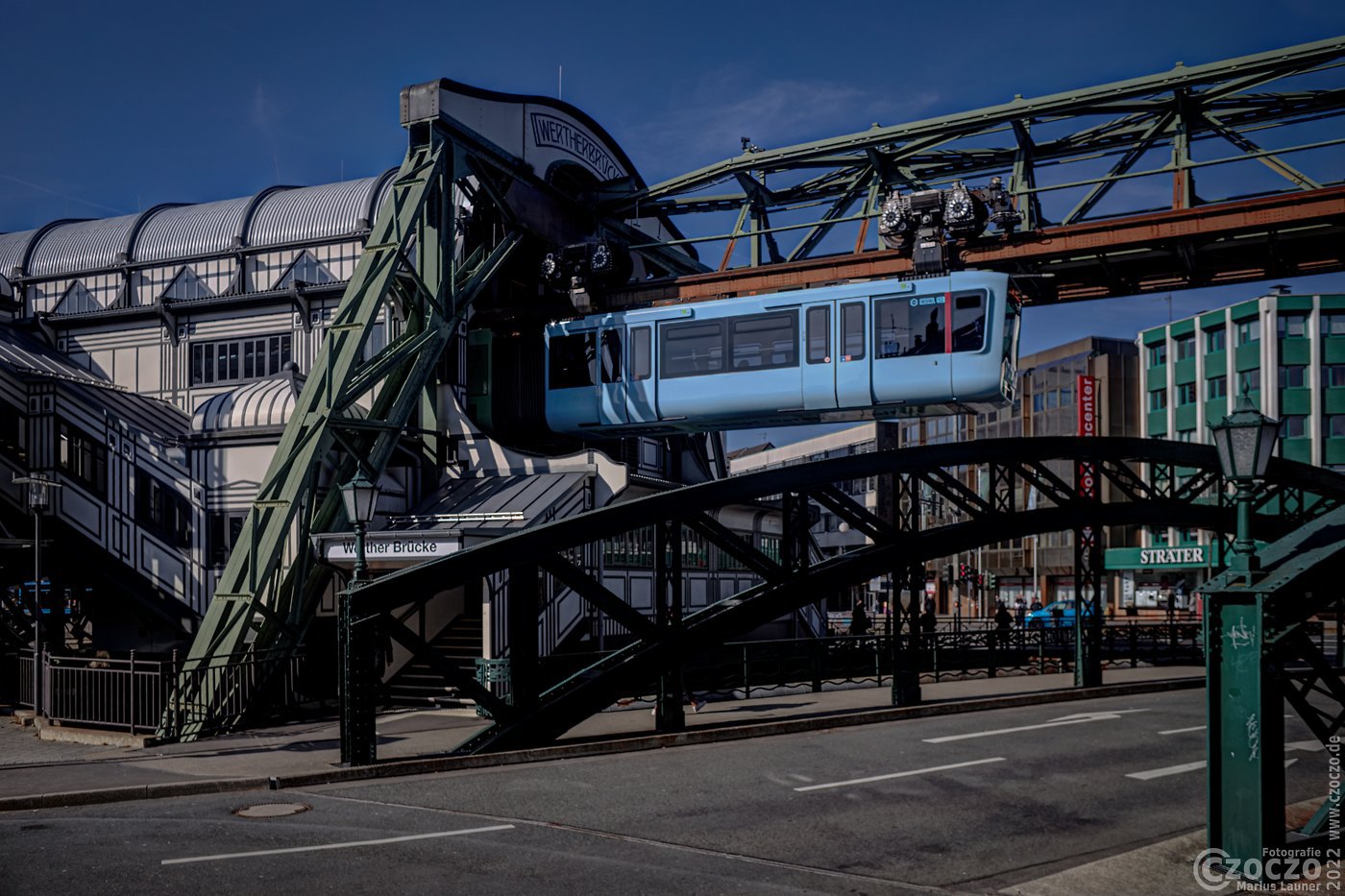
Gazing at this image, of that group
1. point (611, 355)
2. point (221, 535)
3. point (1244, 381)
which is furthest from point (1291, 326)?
point (221, 535)

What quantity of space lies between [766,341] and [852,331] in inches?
75.8

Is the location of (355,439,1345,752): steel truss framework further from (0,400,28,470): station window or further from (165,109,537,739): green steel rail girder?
(0,400,28,470): station window

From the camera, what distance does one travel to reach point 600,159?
111 ft

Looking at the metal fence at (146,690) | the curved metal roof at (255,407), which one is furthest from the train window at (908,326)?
the metal fence at (146,690)

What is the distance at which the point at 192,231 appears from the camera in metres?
34.1

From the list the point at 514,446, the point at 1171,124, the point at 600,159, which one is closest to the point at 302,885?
the point at 514,446

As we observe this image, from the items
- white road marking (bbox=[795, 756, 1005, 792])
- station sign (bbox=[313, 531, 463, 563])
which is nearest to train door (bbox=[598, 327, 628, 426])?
station sign (bbox=[313, 531, 463, 563])

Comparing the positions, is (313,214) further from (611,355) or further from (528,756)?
(528,756)

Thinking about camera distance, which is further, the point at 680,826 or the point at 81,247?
the point at 81,247

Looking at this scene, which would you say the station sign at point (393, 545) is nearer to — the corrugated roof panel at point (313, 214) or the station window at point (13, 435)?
the station window at point (13, 435)

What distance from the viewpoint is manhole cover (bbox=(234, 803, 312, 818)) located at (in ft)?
41.2

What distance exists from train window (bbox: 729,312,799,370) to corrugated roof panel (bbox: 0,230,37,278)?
24.2 meters

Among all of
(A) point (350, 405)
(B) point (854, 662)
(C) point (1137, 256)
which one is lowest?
(B) point (854, 662)

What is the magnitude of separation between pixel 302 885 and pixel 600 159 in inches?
1061
